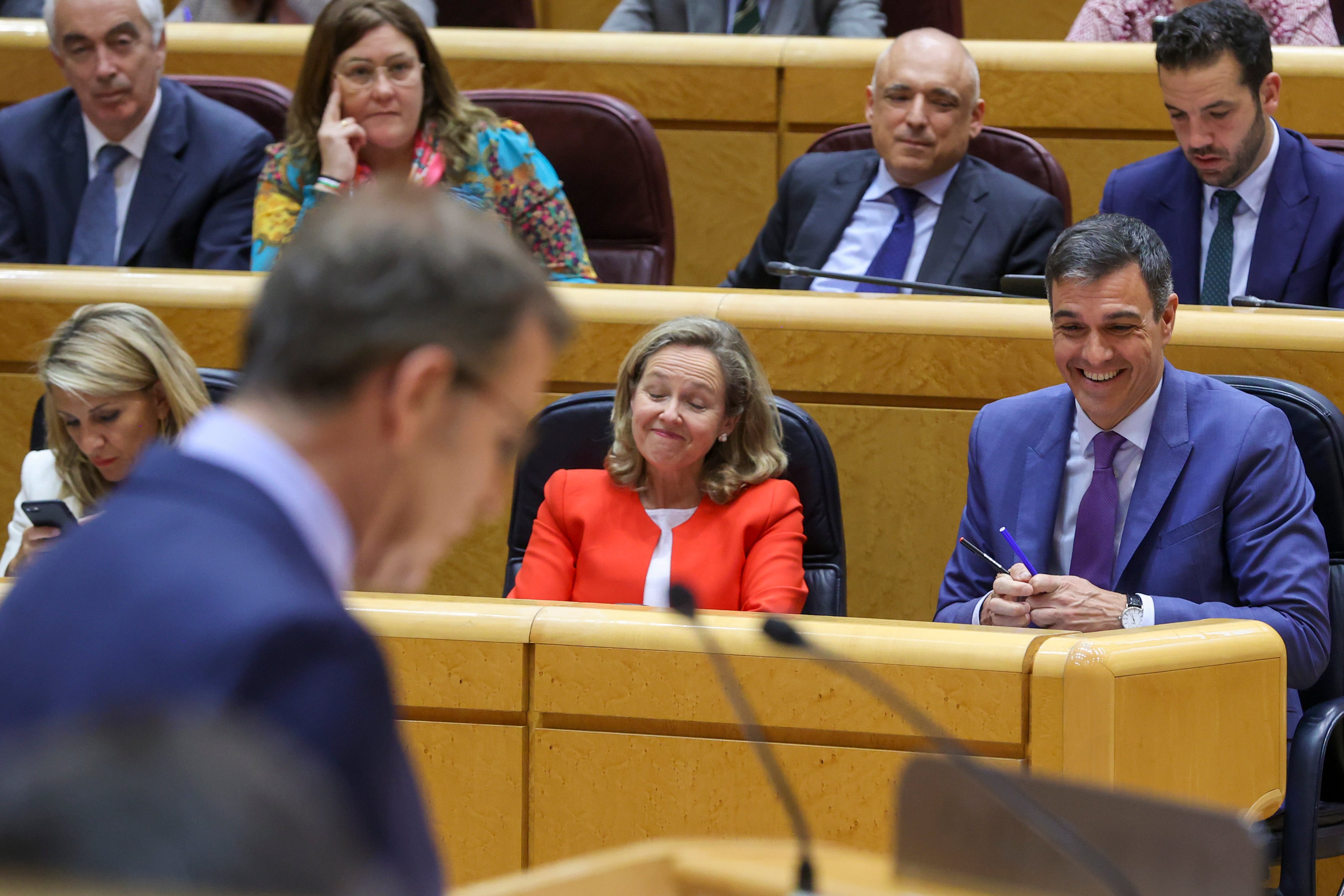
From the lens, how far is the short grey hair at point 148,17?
263cm

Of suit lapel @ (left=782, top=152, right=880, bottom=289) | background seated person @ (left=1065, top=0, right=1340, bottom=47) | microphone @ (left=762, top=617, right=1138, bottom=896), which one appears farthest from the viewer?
background seated person @ (left=1065, top=0, right=1340, bottom=47)

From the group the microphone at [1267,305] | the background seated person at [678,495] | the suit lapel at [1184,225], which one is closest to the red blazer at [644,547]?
the background seated person at [678,495]

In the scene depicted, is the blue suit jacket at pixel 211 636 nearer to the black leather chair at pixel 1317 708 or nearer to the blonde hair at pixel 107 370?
the black leather chair at pixel 1317 708

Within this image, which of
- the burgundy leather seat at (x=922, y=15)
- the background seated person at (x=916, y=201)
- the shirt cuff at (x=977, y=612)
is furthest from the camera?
the burgundy leather seat at (x=922, y=15)

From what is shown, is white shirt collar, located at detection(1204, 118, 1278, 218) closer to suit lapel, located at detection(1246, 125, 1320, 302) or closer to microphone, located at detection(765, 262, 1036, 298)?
suit lapel, located at detection(1246, 125, 1320, 302)

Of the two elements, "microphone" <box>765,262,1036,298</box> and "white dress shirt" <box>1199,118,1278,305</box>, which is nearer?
"microphone" <box>765,262,1036,298</box>

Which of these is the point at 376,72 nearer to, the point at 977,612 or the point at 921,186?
the point at 921,186

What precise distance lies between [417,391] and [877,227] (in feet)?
6.56

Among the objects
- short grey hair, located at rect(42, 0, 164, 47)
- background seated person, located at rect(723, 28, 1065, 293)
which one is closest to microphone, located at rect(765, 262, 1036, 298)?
background seated person, located at rect(723, 28, 1065, 293)

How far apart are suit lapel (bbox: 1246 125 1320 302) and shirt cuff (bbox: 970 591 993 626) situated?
2.56ft

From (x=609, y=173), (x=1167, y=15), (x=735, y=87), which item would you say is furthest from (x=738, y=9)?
(x=1167, y=15)

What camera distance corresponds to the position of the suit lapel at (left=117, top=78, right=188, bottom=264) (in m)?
2.58

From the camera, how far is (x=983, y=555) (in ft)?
5.94

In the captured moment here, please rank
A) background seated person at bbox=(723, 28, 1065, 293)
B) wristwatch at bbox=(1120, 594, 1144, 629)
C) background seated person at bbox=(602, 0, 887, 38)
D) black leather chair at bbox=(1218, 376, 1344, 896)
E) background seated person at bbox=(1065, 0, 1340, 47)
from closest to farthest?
1. black leather chair at bbox=(1218, 376, 1344, 896)
2. wristwatch at bbox=(1120, 594, 1144, 629)
3. background seated person at bbox=(723, 28, 1065, 293)
4. background seated person at bbox=(1065, 0, 1340, 47)
5. background seated person at bbox=(602, 0, 887, 38)
